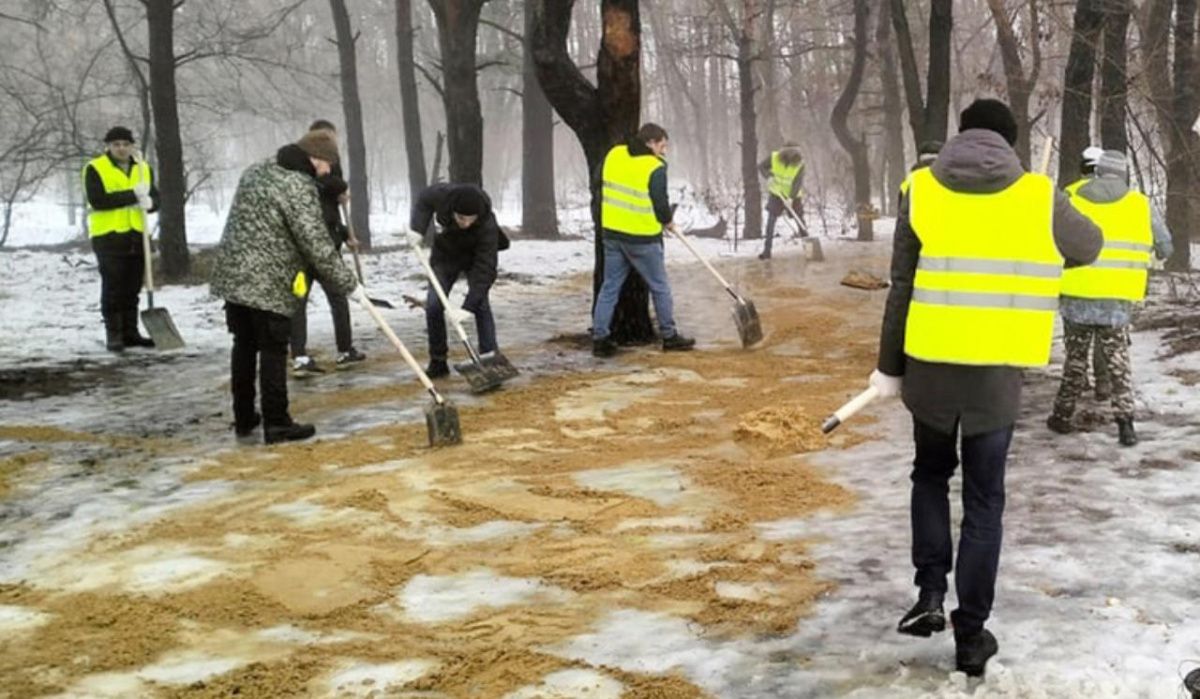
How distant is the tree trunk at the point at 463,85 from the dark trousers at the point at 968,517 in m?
11.7

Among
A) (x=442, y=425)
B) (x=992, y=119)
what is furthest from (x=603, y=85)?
(x=992, y=119)

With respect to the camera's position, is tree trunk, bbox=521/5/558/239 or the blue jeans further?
tree trunk, bbox=521/5/558/239

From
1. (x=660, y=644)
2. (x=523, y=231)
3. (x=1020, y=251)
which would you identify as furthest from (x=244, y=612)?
(x=523, y=231)

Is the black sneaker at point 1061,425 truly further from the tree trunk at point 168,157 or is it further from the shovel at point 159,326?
the tree trunk at point 168,157

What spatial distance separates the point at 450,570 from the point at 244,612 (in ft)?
2.82

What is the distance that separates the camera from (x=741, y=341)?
32.7 feet

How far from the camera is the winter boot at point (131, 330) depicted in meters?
10.0

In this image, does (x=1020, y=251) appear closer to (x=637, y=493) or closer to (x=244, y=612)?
(x=637, y=493)

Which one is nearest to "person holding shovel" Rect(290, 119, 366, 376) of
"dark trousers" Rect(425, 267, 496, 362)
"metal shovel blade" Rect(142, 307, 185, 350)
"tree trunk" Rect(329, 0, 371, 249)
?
"dark trousers" Rect(425, 267, 496, 362)

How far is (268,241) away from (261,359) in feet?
2.49

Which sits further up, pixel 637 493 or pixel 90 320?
pixel 90 320

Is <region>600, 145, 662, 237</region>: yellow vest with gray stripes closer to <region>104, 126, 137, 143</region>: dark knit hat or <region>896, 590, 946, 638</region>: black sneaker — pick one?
<region>104, 126, 137, 143</region>: dark knit hat

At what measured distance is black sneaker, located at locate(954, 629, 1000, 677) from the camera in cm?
335

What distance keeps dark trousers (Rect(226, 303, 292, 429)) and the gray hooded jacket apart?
14.5 feet
